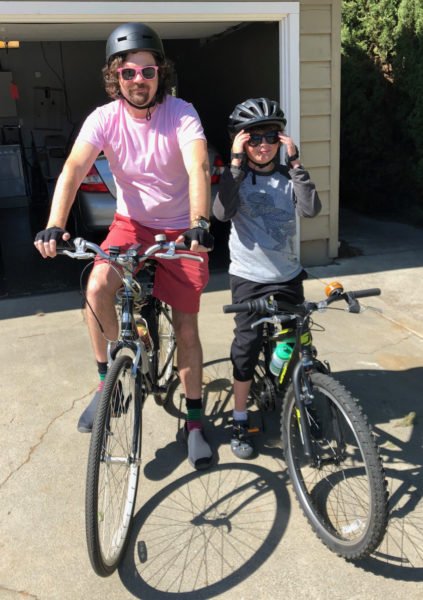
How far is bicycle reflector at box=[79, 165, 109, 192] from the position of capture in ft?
18.9

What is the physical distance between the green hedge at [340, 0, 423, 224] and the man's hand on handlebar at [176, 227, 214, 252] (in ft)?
18.2

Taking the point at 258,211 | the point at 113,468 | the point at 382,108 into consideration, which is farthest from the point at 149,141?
the point at 382,108

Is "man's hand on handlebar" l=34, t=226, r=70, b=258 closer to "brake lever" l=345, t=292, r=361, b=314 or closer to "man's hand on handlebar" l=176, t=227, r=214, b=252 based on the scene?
"man's hand on handlebar" l=176, t=227, r=214, b=252

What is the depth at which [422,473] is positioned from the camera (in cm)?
272

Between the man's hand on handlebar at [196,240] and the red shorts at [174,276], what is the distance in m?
0.61

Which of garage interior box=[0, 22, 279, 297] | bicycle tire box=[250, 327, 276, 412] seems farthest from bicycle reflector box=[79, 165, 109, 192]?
bicycle tire box=[250, 327, 276, 412]

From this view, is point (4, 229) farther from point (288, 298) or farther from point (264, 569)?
point (264, 569)

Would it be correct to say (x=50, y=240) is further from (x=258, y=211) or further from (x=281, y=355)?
(x=281, y=355)

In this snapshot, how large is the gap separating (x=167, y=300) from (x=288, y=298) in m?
0.59

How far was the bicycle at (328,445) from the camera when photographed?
82.9 inches

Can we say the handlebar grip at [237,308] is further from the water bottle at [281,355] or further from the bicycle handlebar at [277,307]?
the water bottle at [281,355]

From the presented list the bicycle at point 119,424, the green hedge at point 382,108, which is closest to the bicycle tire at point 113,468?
the bicycle at point 119,424

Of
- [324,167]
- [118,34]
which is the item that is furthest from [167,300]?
[324,167]

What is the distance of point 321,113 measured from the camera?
559 cm
